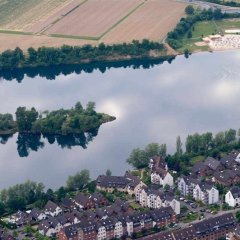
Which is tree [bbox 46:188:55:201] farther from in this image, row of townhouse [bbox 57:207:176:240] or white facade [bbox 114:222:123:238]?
white facade [bbox 114:222:123:238]

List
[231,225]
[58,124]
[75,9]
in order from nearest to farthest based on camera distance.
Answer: [231,225] < [58,124] < [75,9]

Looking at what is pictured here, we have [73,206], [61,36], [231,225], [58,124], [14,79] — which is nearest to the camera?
[231,225]

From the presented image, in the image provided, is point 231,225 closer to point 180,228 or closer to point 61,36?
point 180,228

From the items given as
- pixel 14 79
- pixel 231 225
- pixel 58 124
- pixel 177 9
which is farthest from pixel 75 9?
pixel 231 225

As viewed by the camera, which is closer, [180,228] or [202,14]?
[180,228]

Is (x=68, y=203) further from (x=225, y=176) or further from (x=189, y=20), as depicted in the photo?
(x=189, y=20)

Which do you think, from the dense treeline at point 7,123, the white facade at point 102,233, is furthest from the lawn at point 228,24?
the white facade at point 102,233
